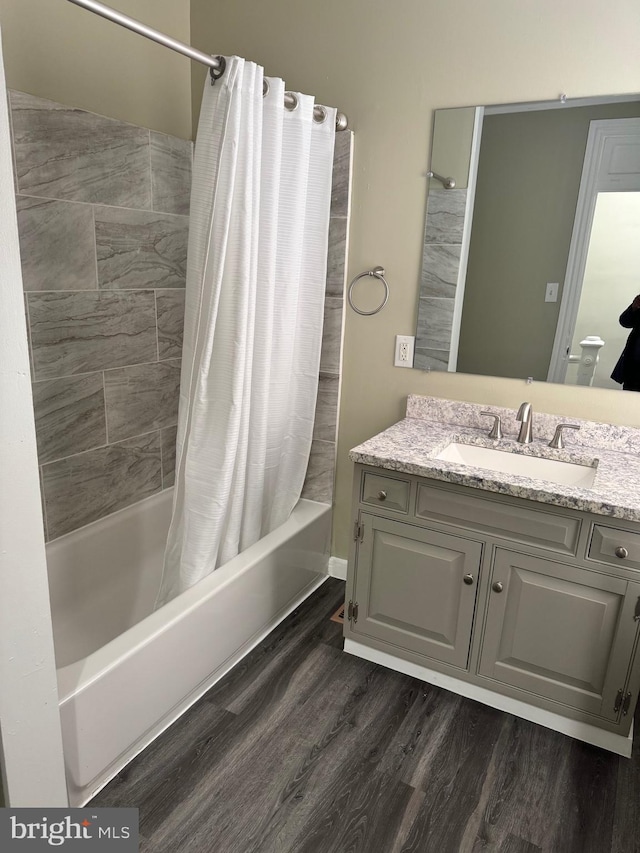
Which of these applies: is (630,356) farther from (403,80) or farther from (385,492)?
(403,80)

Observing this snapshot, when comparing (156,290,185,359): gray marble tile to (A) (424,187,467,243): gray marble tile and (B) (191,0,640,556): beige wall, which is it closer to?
(B) (191,0,640,556): beige wall

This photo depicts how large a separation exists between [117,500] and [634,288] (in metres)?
2.05

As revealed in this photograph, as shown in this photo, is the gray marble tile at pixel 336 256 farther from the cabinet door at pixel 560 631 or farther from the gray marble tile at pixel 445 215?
the cabinet door at pixel 560 631

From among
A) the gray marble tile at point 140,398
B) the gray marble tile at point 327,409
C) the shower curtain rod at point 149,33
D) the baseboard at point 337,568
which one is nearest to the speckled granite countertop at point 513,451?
the gray marble tile at point 327,409

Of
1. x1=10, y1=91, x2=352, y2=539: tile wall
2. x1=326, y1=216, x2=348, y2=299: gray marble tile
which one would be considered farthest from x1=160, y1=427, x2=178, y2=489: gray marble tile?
x1=326, y1=216, x2=348, y2=299: gray marble tile

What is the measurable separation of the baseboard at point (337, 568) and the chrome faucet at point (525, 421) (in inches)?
40.4

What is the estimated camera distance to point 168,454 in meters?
2.68

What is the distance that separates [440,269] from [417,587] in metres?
1.15

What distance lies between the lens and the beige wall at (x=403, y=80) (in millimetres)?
1921

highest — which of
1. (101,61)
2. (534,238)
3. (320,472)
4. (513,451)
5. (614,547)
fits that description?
(101,61)

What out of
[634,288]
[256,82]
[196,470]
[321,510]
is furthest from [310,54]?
[321,510]

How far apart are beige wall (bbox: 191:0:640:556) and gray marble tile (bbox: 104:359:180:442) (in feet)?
2.48

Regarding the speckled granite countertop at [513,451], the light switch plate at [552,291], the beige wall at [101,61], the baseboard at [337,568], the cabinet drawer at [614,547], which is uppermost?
the beige wall at [101,61]

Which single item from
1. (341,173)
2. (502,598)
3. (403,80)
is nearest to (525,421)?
(502,598)
